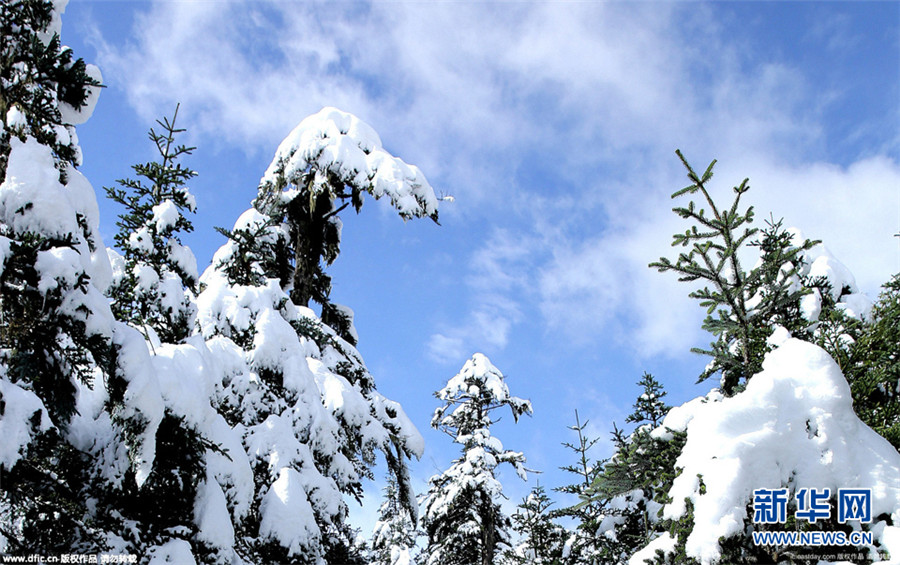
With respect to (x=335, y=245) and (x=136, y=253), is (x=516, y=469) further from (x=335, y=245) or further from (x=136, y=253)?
(x=136, y=253)

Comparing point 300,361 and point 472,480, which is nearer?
point 300,361

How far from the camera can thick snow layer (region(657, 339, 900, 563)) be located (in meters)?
3.81

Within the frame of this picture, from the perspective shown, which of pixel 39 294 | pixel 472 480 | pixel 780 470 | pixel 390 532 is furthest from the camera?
pixel 390 532

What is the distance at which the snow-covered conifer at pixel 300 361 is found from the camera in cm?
770

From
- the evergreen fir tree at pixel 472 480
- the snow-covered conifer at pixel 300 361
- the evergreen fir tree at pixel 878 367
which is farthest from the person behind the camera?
the evergreen fir tree at pixel 472 480

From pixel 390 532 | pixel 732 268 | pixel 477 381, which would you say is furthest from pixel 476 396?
pixel 732 268

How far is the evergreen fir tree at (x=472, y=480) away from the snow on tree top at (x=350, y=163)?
9.80 m

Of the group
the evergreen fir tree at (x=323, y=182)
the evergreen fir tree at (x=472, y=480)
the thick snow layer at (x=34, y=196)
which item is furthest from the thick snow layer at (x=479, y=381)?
the thick snow layer at (x=34, y=196)

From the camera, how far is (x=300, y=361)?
8758mm

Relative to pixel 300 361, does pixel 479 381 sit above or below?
above

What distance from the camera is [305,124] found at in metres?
12.0

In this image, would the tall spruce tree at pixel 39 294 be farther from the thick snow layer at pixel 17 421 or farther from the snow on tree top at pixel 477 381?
the snow on tree top at pixel 477 381

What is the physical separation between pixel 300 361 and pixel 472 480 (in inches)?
440

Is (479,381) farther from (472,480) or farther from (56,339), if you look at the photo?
(56,339)
